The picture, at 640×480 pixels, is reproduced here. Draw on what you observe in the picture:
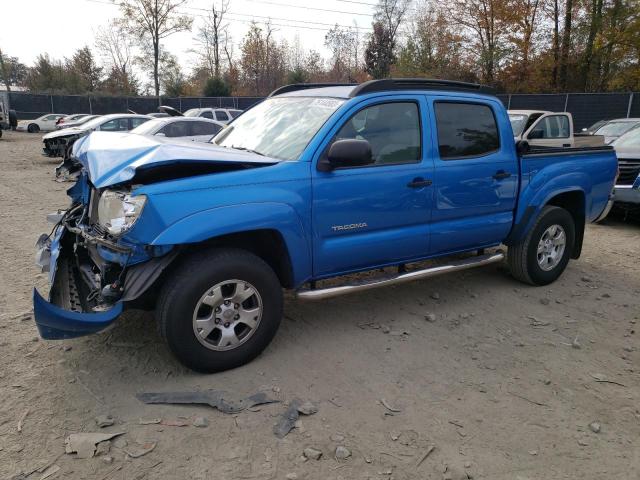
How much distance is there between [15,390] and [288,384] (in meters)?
1.74

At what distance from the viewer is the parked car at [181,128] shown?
11789mm

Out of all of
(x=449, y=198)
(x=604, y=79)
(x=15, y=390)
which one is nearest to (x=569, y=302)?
(x=449, y=198)

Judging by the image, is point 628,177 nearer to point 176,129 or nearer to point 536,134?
point 536,134

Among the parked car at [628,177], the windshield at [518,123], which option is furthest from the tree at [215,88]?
the parked car at [628,177]

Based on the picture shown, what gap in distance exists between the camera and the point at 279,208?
11.0ft

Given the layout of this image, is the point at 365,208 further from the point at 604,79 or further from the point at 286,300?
→ the point at 604,79

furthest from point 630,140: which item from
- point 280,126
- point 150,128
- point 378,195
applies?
point 150,128

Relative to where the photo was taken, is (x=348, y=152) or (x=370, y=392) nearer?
(x=370, y=392)

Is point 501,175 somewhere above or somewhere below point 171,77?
below

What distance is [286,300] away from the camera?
187 inches

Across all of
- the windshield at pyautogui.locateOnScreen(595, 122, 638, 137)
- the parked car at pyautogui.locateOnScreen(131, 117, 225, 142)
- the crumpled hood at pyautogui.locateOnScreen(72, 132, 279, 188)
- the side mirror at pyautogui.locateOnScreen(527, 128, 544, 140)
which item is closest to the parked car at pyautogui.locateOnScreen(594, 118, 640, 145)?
the windshield at pyautogui.locateOnScreen(595, 122, 638, 137)

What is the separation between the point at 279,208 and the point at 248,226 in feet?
0.86

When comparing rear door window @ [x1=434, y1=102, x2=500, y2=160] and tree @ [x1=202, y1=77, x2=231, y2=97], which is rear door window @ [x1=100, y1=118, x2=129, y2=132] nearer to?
rear door window @ [x1=434, y1=102, x2=500, y2=160]

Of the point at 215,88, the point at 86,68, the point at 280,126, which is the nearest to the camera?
the point at 280,126
